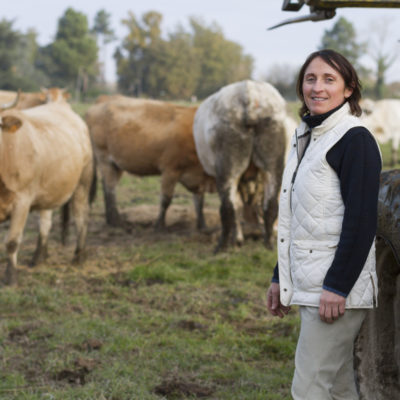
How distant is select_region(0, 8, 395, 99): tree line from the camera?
55.0 meters

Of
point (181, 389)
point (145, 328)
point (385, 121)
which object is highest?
point (385, 121)

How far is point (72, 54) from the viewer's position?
202 ft

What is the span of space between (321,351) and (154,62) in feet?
186

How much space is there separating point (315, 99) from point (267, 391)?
2.09 m

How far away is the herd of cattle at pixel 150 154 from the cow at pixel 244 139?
0.01 meters

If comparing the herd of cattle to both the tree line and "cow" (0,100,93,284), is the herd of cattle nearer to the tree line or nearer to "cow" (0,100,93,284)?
"cow" (0,100,93,284)

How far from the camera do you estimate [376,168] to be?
2326mm

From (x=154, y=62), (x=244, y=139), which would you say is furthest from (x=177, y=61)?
(x=244, y=139)

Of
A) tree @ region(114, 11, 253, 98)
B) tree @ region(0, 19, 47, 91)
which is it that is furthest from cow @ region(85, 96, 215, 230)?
tree @ region(114, 11, 253, 98)

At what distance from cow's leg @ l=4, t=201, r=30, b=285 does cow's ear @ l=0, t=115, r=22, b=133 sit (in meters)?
0.78

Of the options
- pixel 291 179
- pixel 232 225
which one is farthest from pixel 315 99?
pixel 232 225

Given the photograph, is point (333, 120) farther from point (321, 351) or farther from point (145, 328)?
point (145, 328)

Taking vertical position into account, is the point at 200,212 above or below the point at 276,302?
below

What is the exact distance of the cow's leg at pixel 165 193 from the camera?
9.57 meters
